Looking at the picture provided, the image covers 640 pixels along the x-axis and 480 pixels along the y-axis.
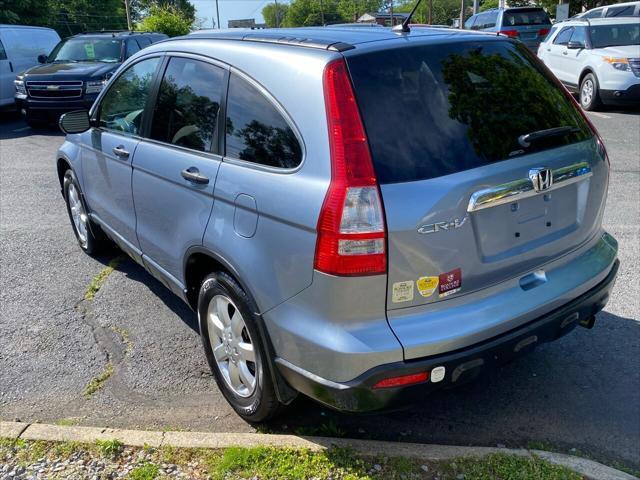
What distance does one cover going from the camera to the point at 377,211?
2.46m

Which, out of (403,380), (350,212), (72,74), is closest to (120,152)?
(350,212)

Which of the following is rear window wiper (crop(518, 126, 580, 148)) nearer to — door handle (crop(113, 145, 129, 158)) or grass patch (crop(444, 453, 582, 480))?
grass patch (crop(444, 453, 582, 480))

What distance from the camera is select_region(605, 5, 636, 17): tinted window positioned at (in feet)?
57.9

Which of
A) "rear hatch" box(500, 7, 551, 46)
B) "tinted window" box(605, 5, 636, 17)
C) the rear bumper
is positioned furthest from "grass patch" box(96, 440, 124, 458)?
"rear hatch" box(500, 7, 551, 46)

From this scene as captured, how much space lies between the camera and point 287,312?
267cm

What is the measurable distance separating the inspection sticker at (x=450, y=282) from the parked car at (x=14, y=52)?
46.2 feet

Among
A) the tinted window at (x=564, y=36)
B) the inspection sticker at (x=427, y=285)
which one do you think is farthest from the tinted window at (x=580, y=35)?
the inspection sticker at (x=427, y=285)

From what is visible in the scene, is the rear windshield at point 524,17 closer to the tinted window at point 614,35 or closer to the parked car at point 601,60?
the parked car at point 601,60

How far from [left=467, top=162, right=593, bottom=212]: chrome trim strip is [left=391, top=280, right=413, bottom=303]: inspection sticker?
40cm

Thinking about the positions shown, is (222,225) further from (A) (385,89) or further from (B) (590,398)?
(B) (590,398)

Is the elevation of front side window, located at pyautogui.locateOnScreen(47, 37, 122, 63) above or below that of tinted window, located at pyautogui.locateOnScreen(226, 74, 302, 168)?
below

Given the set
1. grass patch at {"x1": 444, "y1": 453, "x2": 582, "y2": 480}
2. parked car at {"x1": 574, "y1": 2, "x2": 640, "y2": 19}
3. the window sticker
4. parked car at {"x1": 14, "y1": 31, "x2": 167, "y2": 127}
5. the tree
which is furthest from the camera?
the tree

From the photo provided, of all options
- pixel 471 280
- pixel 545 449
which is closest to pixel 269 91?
pixel 471 280

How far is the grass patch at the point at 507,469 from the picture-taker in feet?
8.95
